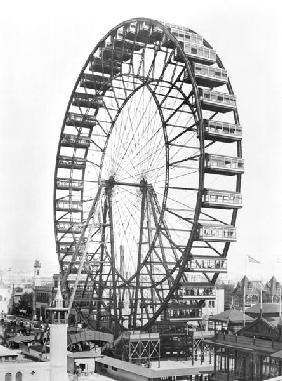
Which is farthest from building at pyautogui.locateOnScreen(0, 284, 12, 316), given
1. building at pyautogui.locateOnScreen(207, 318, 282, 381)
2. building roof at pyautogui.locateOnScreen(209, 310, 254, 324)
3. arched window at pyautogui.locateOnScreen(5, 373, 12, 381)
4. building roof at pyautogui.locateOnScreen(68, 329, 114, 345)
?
building at pyautogui.locateOnScreen(207, 318, 282, 381)

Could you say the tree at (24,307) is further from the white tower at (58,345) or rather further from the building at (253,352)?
the building at (253,352)

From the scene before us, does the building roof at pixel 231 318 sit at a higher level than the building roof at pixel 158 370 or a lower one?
higher

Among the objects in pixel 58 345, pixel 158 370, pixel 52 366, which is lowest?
pixel 158 370

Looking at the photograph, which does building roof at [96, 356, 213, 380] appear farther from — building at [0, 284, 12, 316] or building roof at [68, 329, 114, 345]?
building at [0, 284, 12, 316]

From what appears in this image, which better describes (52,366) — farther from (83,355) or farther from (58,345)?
(83,355)

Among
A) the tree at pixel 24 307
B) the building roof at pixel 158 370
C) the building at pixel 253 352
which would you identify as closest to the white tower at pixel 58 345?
the building roof at pixel 158 370

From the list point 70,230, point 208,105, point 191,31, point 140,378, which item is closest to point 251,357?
point 140,378

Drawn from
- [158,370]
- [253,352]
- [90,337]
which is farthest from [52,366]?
[90,337]

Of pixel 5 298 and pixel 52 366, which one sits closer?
pixel 52 366

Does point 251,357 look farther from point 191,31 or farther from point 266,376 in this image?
point 191,31
